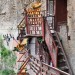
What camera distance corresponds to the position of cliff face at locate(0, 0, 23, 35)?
2780cm

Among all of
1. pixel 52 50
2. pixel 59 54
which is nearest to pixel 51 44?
pixel 52 50

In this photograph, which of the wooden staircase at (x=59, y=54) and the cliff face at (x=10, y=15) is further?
the cliff face at (x=10, y=15)

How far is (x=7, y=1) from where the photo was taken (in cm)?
2873

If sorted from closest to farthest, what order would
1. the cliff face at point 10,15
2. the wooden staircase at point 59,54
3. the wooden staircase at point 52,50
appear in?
the wooden staircase at point 52,50 < the wooden staircase at point 59,54 < the cliff face at point 10,15

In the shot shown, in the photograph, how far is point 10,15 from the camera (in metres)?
28.5

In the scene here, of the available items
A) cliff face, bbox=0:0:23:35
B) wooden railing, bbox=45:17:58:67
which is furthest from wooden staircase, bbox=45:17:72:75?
cliff face, bbox=0:0:23:35

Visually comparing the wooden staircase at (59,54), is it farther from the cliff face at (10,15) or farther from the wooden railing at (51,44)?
the cliff face at (10,15)

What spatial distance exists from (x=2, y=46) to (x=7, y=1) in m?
3.23

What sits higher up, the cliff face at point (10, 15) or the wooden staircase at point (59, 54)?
the cliff face at point (10, 15)

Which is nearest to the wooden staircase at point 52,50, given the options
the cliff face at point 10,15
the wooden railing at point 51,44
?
the wooden railing at point 51,44

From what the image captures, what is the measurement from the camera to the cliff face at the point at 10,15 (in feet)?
91.2

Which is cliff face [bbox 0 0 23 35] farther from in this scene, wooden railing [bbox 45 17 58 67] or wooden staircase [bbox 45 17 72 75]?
wooden staircase [bbox 45 17 72 75]

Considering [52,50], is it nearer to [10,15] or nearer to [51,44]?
[51,44]

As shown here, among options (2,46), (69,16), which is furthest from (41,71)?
(2,46)
